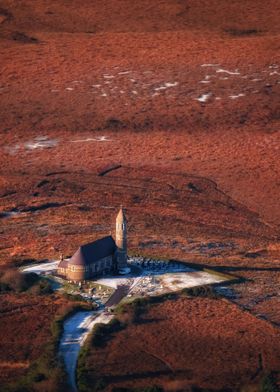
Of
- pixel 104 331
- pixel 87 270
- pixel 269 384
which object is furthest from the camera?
pixel 87 270

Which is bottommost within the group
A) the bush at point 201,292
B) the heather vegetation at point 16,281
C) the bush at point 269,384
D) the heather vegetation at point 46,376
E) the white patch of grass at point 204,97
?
the white patch of grass at point 204,97

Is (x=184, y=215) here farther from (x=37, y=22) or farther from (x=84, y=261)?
(x=37, y=22)

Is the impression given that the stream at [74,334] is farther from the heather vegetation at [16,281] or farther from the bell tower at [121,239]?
the bell tower at [121,239]

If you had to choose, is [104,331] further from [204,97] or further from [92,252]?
[204,97]

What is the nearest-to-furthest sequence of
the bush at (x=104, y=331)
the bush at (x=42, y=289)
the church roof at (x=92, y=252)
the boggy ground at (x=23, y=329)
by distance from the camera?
the boggy ground at (x=23, y=329) → the bush at (x=104, y=331) → the bush at (x=42, y=289) → the church roof at (x=92, y=252)

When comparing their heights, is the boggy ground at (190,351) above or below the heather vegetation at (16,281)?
above

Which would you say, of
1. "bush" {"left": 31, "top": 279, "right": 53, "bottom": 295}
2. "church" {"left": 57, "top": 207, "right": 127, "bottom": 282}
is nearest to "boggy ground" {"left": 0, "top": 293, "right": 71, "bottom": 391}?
"bush" {"left": 31, "top": 279, "right": 53, "bottom": 295}

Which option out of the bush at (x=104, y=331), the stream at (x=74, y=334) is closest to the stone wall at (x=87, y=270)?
the stream at (x=74, y=334)

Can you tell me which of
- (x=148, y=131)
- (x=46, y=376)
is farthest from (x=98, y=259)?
(x=148, y=131)
